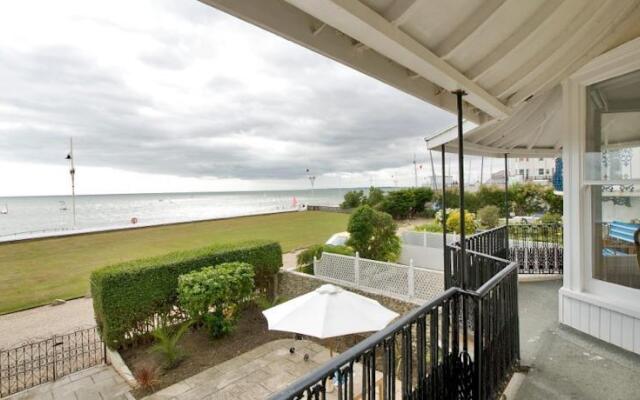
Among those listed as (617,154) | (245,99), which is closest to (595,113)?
(617,154)

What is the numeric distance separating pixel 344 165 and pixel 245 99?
154ft

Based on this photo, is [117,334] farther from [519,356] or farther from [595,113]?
[595,113]

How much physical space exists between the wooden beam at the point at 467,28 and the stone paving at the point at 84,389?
294 inches

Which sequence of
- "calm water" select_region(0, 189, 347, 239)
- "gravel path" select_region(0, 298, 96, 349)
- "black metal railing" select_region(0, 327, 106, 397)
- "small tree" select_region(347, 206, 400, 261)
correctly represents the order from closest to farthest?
"black metal railing" select_region(0, 327, 106, 397)
"gravel path" select_region(0, 298, 96, 349)
"small tree" select_region(347, 206, 400, 261)
"calm water" select_region(0, 189, 347, 239)

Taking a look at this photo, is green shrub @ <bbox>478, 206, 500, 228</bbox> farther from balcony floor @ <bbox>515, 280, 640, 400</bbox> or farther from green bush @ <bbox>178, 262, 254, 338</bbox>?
balcony floor @ <bbox>515, 280, 640, 400</bbox>

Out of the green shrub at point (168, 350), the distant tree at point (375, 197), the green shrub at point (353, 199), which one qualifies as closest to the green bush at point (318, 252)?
the green shrub at point (168, 350)

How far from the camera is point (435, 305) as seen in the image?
197cm

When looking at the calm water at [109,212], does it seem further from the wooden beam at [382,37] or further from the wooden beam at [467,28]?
the wooden beam at [467,28]

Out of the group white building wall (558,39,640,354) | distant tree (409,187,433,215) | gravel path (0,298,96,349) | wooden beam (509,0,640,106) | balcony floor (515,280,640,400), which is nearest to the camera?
balcony floor (515,280,640,400)

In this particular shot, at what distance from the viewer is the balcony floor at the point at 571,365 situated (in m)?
2.52

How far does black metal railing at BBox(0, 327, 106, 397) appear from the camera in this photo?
6648 mm

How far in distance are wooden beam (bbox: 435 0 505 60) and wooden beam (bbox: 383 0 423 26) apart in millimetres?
476

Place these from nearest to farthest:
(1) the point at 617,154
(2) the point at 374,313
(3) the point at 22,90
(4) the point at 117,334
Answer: (1) the point at 617,154, (2) the point at 374,313, (4) the point at 117,334, (3) the point at 22,90

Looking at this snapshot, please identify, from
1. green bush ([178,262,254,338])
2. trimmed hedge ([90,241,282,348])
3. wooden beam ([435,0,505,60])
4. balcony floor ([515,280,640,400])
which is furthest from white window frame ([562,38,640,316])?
trimmed hedge ([90,241,282,348])
